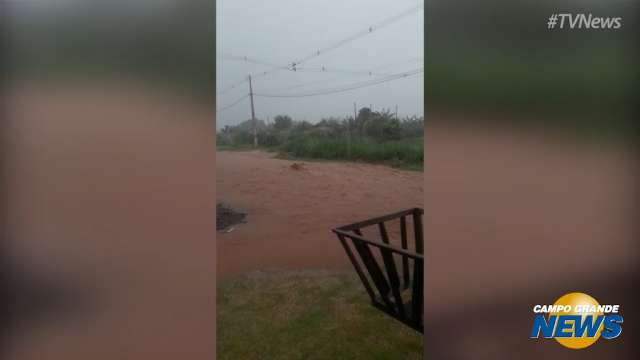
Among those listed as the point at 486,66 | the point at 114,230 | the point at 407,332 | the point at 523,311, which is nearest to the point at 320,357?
the point at 407,332

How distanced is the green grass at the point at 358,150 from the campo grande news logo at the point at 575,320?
224 cm

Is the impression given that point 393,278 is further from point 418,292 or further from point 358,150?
point 358,150

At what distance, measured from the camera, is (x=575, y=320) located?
122cm

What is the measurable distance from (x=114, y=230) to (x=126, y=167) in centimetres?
20

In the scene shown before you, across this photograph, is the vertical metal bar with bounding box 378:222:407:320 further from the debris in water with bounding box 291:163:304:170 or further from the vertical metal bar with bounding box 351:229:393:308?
the debris in water with bounding box 291:163:304:170

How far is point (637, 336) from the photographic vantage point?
1.24m

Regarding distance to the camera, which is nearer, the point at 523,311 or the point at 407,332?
the point at 523,311

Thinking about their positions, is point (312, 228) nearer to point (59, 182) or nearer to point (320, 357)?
point (320, 357)

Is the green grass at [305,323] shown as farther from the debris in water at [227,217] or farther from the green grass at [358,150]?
the green grass at [358,150]

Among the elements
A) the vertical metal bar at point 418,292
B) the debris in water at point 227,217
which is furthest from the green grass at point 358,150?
the vertical metal bar at point 418,292
